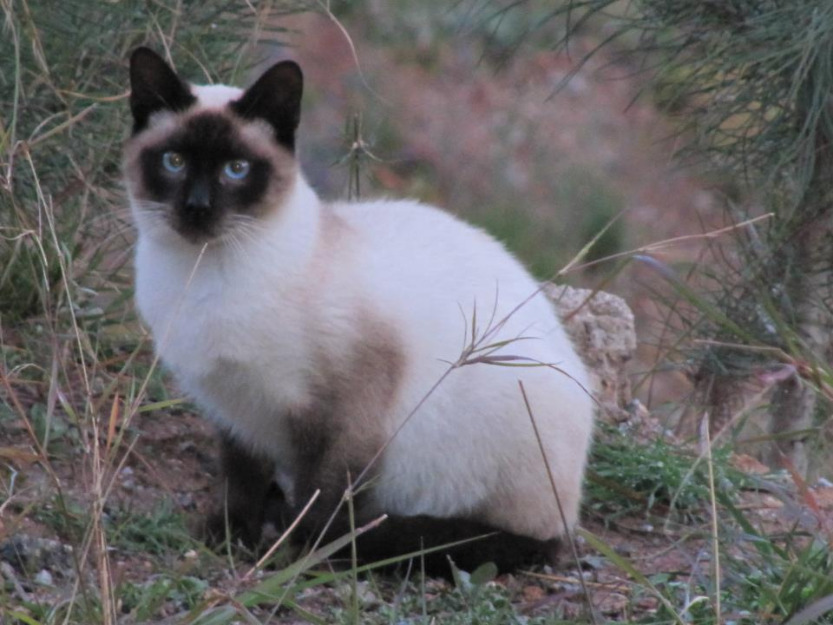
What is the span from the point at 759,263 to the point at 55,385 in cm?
229

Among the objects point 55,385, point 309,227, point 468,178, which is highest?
point 309,227

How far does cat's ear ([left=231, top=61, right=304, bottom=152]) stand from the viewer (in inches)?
107

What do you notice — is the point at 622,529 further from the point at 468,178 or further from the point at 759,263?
the point at 468,178

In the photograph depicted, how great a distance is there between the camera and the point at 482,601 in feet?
8.21

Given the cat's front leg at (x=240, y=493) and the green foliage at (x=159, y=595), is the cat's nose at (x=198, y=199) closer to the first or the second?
the cat's front leg at (x=240, y=493)

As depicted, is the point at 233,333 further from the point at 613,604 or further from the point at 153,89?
the point at 613,604

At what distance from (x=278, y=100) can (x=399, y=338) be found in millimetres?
566

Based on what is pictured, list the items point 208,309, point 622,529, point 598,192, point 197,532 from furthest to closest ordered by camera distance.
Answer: point 598,192
point 622,529
point 197,532
point 208,309

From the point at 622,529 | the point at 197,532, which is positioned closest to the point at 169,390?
the point at 197,532

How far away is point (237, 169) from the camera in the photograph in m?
2.73

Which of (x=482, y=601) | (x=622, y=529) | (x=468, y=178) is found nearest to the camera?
(x=482, y=601)

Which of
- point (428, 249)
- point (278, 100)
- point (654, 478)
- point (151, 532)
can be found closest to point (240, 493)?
point (151, 532)

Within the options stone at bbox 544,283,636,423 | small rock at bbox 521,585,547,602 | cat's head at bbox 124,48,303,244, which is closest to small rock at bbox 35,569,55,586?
cat's head at bbox 124,48,303,244

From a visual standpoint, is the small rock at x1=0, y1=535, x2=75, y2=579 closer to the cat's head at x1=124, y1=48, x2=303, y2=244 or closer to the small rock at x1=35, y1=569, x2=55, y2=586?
the small rock at x1=35, y1=569, x2=55, y2=586
